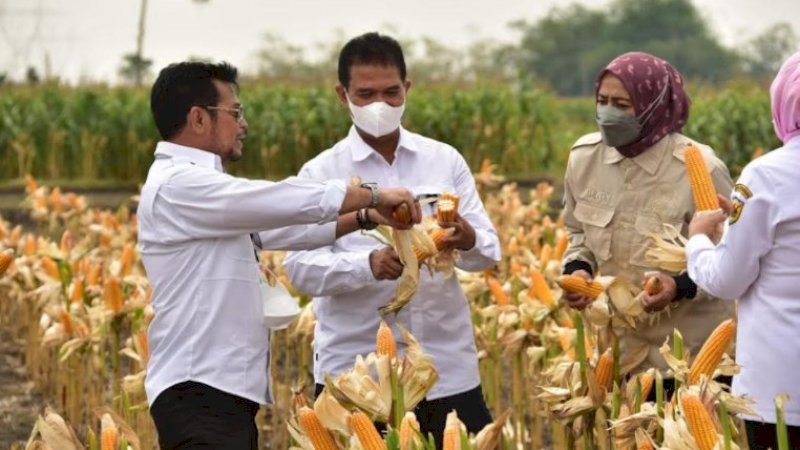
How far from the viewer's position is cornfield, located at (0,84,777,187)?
22547 mm

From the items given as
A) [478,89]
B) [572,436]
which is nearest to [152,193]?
[572,436]

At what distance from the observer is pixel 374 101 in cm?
534

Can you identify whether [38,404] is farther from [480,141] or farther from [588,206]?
[480,141]

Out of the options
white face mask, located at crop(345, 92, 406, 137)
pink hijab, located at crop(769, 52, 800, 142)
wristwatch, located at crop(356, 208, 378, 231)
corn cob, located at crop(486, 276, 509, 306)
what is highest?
pink hijab, located at crop(769, 52, 800, 142)

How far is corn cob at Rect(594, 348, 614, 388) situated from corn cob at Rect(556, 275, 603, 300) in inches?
8.0

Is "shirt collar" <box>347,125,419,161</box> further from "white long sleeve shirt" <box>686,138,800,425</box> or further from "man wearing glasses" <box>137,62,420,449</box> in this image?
"white long sleeve shirt" <box>686,138,800,425</box>

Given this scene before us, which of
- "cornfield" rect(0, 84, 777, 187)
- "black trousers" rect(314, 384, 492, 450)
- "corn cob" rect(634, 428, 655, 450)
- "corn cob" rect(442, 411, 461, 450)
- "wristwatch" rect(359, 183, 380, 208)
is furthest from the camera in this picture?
"cornfield" rect(0, 84, 777, 187)

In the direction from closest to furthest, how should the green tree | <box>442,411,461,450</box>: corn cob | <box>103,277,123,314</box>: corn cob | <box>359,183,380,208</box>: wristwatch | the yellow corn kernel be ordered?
<box>442,411,461,450</box>: corn cob, <box>359,183,380,208</box>: wristwatch, <box>103,277,123,314</box>: corn cob, the yellow corn kernel, the green tree

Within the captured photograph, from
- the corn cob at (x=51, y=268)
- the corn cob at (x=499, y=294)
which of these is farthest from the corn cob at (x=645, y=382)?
the corn cob at (x=51, y=268)

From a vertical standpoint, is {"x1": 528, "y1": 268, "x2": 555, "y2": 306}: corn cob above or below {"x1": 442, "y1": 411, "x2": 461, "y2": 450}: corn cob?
below

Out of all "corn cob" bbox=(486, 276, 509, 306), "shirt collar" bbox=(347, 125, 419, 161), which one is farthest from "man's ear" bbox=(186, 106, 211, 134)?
"corn cob" bbox=(486, 276, 509, 306)

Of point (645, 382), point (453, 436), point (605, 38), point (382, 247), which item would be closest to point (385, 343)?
point (453, 436)

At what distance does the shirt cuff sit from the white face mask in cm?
70

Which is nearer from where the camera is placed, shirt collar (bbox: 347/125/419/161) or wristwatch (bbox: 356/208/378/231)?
wristwatch (bbox: 356/208/378/231)
